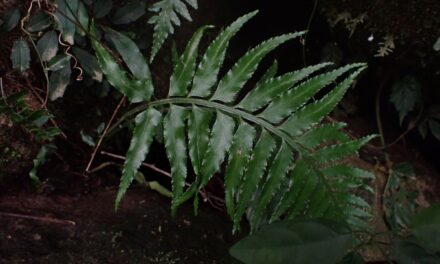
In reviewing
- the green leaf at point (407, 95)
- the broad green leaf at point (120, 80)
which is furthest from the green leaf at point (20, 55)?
the green leaf at point (407, 95)

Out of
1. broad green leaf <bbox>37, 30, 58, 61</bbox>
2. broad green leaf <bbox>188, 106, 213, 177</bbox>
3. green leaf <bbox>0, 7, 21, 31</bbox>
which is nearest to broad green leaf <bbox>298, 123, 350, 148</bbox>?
broad green leaf <bbox>188, 106, 213, 177</bbox>

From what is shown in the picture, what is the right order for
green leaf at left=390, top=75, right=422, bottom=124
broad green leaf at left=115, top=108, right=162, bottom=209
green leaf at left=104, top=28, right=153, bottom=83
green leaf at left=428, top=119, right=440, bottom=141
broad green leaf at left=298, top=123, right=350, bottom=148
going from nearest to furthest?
broad green leaf at left=115, top=108, right=162, bottom=209 < broad green leaf at left=298, top=123, right=350, bottom=148 < green leaf at left=104, top=28, right=153, bottom=83 < green leaf at left=390, top=75, right=422, bottom=124 < green leaf at left=428, top=119, right=440, bottom=141

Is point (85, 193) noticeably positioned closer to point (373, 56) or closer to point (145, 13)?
point (145, 13)

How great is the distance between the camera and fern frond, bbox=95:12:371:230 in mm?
1408

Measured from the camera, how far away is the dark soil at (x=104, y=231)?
1.50m

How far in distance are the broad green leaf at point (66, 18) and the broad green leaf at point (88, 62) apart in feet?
0.19

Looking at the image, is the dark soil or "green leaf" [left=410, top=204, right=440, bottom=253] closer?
"green leaf" [left=410, top=204, right=440, bottom=253]

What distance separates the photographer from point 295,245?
3.13 feet

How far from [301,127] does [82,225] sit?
0.76m

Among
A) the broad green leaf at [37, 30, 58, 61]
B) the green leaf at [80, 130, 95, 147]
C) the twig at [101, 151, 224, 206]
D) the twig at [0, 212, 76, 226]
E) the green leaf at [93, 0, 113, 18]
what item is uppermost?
the green leaf at [93, 0, 113, 18]

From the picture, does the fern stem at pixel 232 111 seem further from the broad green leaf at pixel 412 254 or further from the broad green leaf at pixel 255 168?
the broad green leaf at pixel 412 254

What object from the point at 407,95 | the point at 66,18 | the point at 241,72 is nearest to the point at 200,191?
the point at 241,72

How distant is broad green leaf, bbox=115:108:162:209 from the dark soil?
24cm

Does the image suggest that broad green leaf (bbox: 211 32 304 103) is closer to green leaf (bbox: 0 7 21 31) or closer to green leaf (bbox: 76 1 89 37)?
green leaf (bbox: 76 1 89 37)
